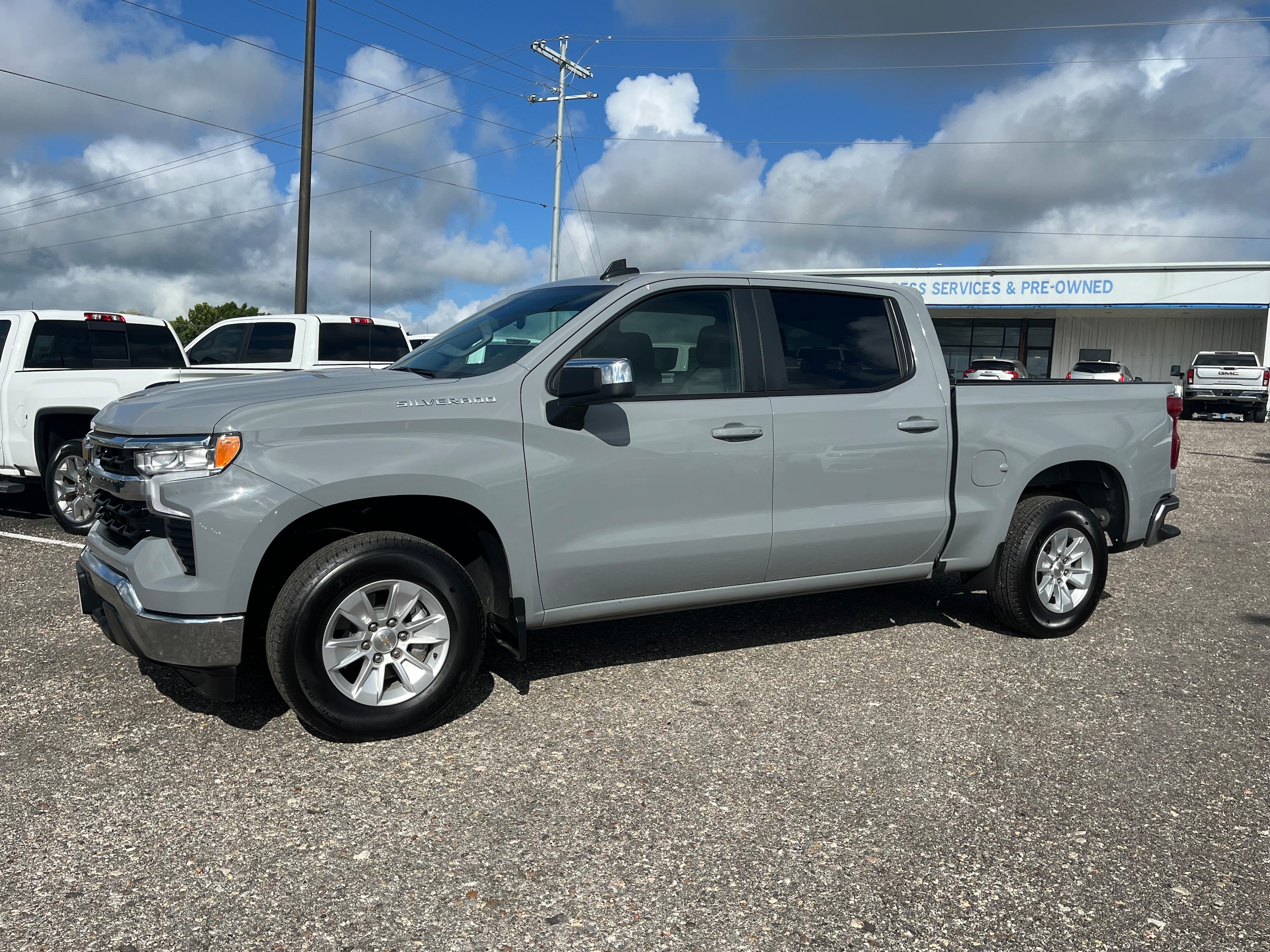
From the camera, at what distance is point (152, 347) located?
9.34m

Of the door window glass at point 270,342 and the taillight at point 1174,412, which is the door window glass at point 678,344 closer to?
the taillight at point 1174,412

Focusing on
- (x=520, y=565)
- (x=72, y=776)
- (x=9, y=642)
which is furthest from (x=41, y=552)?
(x=520, y=565)

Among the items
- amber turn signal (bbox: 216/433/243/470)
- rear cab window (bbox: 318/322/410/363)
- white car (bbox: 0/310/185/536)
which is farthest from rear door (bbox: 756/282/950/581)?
rear cab window (bbox: 318/322/410/363)

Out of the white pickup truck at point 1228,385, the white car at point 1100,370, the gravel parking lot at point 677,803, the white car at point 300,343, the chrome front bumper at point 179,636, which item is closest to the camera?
the gravel parking lot at point 677,803

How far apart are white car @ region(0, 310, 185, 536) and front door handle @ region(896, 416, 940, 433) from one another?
6470 millimetres

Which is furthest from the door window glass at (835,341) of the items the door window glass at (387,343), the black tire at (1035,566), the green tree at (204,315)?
the green tree at (204,315)

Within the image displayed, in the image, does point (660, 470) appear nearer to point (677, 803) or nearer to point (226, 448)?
point (677, 803)

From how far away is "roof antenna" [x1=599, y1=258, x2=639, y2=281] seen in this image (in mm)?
4891

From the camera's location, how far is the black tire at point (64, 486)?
8211 mm

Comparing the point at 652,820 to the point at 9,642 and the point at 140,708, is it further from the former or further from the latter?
the point at 9,642

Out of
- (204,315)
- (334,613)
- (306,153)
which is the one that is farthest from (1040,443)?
(204,315)

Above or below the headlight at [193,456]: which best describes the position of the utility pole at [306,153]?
above

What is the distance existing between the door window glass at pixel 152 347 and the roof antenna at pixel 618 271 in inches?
236

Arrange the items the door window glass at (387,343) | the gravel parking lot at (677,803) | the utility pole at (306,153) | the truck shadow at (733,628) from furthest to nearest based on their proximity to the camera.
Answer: the utility pole at (306,153), the door window glass at (387,343), the truck shadow at (733,628), the gravel parking lot at (677,803)
